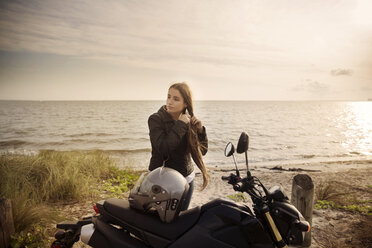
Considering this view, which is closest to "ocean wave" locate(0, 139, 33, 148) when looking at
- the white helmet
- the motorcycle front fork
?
the white helmet

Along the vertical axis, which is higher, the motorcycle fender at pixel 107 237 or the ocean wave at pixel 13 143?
the motorcycle fender at pixel 107 237

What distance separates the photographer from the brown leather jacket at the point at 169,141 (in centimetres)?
238

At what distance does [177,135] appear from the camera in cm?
238

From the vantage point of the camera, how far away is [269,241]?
1673mm

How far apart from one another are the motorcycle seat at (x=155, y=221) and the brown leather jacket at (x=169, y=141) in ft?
1.94

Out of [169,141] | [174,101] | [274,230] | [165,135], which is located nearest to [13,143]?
[174,101]

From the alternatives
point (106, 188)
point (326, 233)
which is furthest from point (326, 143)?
point (106, 188)

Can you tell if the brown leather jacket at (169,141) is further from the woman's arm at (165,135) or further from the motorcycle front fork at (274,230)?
the motorcycle front fork at (274,230)

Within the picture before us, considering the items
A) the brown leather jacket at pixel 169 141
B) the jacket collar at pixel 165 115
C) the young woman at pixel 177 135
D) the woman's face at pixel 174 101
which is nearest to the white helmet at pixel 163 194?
the brown leather jacket at pixel 169 141

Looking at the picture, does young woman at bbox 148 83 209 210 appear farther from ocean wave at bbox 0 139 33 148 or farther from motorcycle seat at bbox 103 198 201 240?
ocean wave at bbox 0 139 33 148

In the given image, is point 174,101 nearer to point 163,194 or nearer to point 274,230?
point 163,194

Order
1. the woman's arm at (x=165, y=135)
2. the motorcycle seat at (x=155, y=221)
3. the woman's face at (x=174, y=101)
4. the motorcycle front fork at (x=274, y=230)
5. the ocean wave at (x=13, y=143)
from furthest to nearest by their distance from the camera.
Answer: the ocean wave at (x=13, y=143) < the woman's face at (x=174, y=101) < the woman's arm at (x=165, y=135) < the motorcycle seat at (x=155, y=221) < the motorcycle front fork at (x=274, y=230)

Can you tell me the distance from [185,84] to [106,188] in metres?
3.74

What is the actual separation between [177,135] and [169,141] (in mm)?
100
